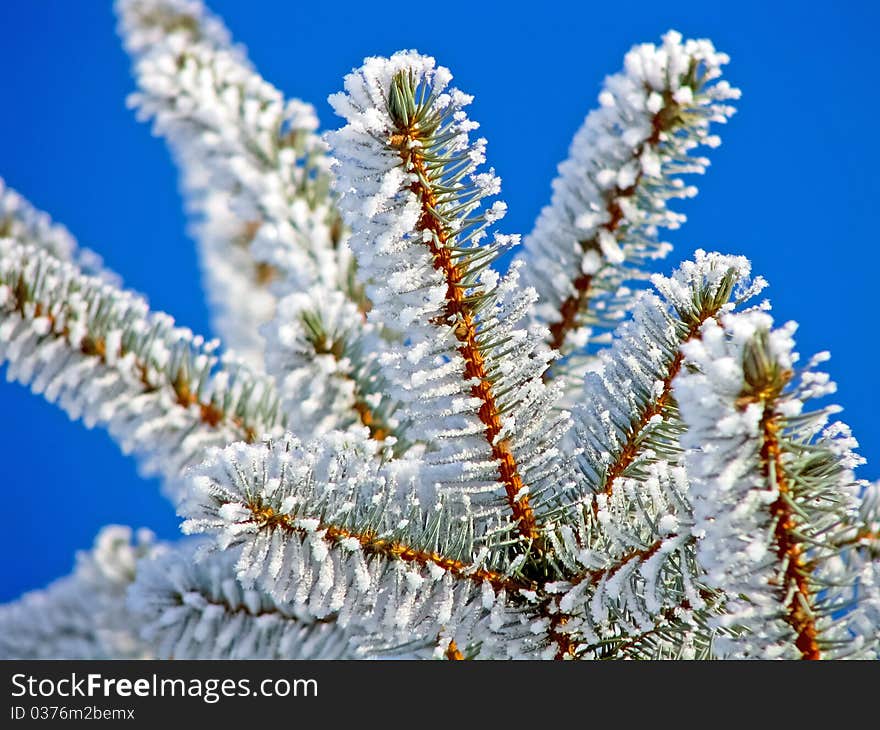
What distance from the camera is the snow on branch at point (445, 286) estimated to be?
589 mm

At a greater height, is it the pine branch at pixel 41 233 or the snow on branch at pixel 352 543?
the pine branch at pixel 41 233

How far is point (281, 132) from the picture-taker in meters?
1.36

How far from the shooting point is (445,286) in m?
0.62

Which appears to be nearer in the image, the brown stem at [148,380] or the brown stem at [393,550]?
the brown stem at [393,550]

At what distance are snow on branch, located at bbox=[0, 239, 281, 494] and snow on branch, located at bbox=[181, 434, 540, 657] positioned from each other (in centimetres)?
40

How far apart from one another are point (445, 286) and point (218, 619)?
0.48m

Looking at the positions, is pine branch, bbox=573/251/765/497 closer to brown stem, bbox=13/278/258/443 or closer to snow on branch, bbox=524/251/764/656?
snow on branch, bbox=524/251/764/656

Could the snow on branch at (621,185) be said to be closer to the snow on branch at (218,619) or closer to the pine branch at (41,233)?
the snow on branch at (218,619)

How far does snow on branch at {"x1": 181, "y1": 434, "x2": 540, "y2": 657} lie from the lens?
1.88 ft

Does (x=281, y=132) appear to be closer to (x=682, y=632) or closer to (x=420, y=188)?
(x=420, y=188)

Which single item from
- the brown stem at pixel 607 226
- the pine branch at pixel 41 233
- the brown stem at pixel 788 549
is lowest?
the brown stem at pixel 788 549

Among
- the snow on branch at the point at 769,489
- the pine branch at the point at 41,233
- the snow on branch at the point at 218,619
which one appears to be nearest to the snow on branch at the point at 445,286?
the snow on branch at the point at 769,489

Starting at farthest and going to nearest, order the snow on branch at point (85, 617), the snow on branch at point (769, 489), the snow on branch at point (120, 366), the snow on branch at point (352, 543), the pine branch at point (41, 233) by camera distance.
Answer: the pine branch at point (41, 233)
the snow on branch at point (85, 617)
the snow on branch at point (120, 366)
the snow on branch at point (352, 543)
the snow on branch at point (769, 489)

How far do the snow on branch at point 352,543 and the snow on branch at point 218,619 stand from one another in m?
0.24
